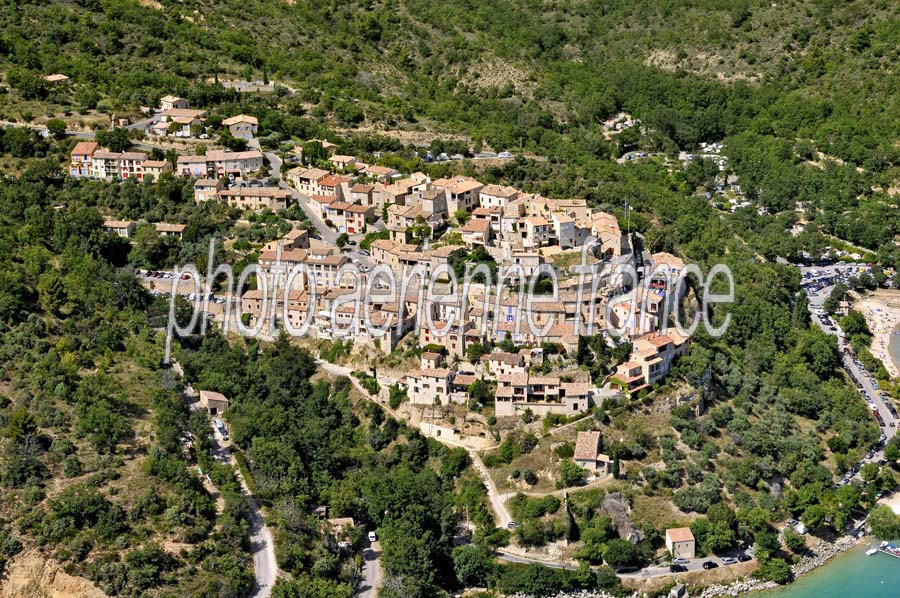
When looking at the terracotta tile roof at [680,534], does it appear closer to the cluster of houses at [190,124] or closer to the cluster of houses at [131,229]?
the cluster of houses at [131,229]

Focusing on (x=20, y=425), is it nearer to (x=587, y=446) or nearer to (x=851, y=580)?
(x=587, y=446)

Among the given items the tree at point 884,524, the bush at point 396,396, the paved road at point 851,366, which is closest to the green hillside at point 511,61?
the paved road at point 851,366

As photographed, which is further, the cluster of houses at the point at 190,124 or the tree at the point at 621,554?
the cluster of houses at the point at 190,124

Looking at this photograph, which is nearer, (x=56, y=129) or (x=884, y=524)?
(x=884, y=524)

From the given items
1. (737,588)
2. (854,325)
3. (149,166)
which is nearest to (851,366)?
(854,325)

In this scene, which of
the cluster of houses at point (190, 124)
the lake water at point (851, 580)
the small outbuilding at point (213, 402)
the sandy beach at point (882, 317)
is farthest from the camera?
the cluster of houses at point (190, 124)

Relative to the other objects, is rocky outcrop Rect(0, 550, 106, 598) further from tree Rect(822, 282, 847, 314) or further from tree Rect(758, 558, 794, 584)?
tree Rect(822, 282, 847, 314)

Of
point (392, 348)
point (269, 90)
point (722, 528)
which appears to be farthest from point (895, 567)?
point (269, 90)
